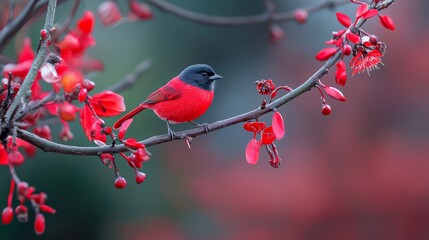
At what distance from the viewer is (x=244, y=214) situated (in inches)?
216

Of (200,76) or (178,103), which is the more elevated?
(200,76)

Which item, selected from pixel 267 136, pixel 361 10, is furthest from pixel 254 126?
pixel 361 10

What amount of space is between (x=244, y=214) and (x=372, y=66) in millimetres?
4055

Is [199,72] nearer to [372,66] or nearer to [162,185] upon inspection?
[372,66]

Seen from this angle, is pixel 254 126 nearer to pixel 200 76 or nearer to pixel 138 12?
pixel 200 76

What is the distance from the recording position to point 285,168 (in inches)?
211

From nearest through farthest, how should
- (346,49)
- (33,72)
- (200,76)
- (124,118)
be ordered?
(33,72) < (346,49) < (124,118) < (200,76)

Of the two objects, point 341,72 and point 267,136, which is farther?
point 267,136

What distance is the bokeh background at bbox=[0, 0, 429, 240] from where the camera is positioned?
5125mm

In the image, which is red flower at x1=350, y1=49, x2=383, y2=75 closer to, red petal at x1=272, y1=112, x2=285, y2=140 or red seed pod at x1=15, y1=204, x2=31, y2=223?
red petal at x1=272, y1=112, x2=285, y2=140

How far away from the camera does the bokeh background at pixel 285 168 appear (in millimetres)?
5125

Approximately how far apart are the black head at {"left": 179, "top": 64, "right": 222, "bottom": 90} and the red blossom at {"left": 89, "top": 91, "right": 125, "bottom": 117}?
0.74 meters

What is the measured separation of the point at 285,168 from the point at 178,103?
10.9ft

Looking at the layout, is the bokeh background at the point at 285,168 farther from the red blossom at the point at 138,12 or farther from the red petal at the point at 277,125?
the red petal at the point at 277,125
